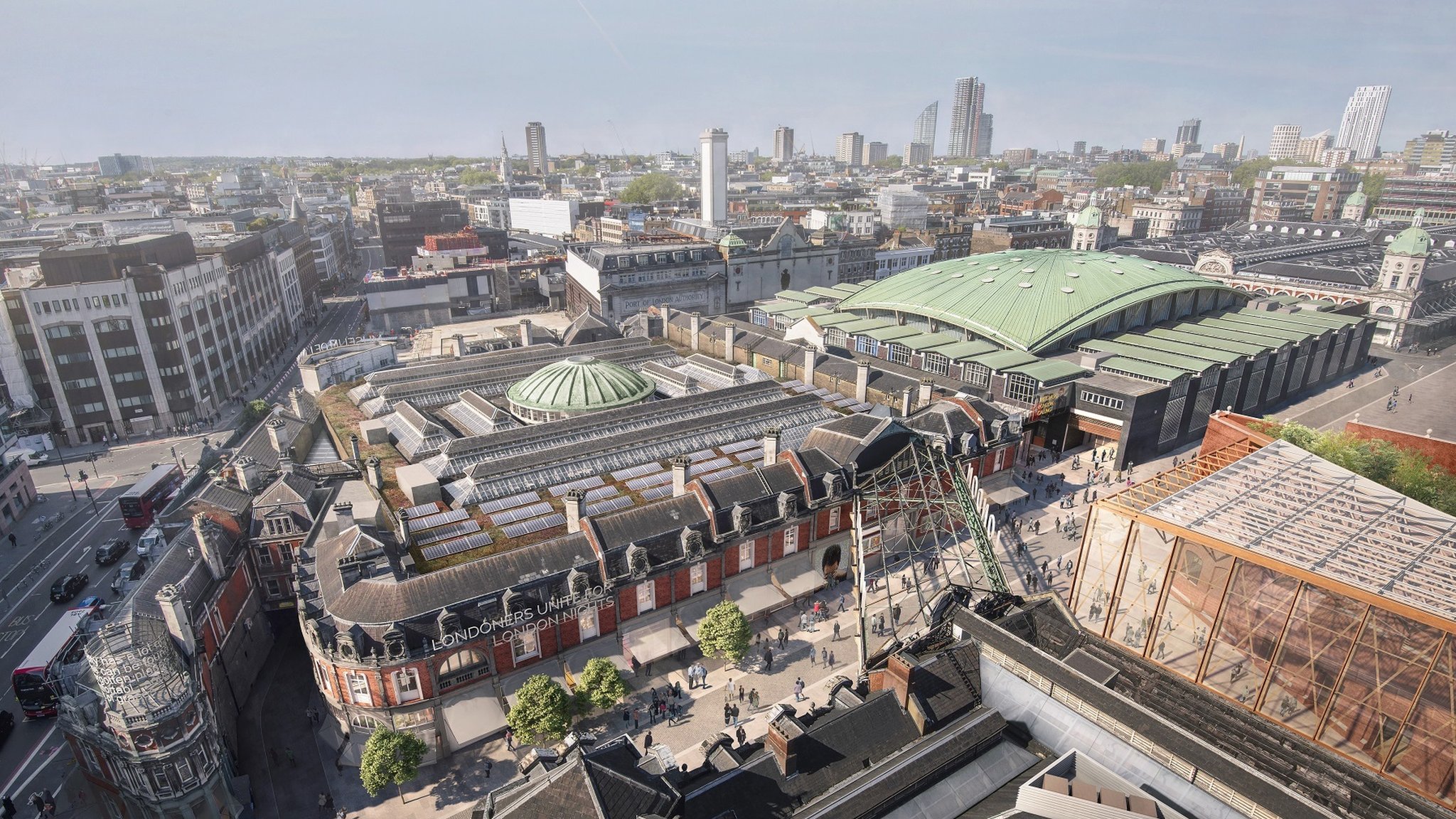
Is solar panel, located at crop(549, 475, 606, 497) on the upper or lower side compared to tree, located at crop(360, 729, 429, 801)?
upper

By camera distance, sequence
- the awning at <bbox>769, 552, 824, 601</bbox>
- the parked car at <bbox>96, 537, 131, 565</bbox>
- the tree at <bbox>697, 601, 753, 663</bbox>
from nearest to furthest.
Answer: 1. the tree at <bbox>697, 601, 753, 663</bbox>
2. the awning at <bbox>769, 552, 824, 601</bbox>
3. the parked car at <bbox>96, 537, 131, 565</bbox>

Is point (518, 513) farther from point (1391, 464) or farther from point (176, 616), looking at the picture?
point (1391, 464)

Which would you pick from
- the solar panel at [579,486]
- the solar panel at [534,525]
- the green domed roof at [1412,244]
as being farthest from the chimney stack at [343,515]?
the green domed roof at [1412,244]

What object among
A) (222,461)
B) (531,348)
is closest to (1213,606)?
(531,348)

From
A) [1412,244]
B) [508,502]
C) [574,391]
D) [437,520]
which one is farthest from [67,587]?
[1412,244]

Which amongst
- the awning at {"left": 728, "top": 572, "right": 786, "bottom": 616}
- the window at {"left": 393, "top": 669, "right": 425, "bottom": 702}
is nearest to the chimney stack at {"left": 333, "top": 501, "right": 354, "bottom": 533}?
the window at {"left": 393, "top": 669, "right": 425, "bottom": 702}

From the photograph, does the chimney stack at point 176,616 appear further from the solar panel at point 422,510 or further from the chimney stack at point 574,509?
the chimney stack at point 574,509

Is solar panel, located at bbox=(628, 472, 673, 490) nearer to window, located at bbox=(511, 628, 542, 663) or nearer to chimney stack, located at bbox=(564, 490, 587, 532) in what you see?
chimney stack, located at bbox=(564, 490, 587, 532)

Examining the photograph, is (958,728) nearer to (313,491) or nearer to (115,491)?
(313,491)
